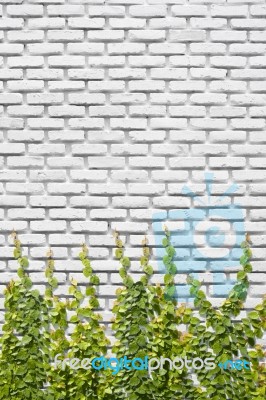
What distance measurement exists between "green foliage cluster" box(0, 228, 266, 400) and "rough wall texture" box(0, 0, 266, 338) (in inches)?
2.6

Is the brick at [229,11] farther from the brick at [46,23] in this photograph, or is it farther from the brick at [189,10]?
the brick at [46,23]

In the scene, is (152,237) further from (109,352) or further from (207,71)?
(207,71)

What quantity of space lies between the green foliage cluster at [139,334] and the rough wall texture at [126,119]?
0.07m

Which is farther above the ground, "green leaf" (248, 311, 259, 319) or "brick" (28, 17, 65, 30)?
"brick" (28, 17, 65, 30)

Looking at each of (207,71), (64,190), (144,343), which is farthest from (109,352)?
(207,71)

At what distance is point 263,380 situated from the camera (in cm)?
337

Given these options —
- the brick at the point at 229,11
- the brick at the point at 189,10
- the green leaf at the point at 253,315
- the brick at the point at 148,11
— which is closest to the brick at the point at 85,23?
the brick at the point at 148,11

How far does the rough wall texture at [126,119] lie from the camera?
3322mm

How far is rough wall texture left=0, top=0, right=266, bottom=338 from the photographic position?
3322 millimetres

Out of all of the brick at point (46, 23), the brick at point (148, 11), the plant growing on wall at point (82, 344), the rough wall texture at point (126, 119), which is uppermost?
the brick at point (148, 11)

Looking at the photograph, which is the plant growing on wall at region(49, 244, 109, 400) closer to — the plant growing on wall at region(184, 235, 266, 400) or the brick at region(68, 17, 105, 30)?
the plant growing on wall at region(184, 235, 266, 400)

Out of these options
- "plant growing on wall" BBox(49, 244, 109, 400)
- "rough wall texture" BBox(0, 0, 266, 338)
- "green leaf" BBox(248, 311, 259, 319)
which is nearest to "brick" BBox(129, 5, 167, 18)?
"rough wall texture" BBox(0, 0, 266, 338)

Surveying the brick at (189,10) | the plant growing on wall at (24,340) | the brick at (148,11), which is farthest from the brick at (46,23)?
the plant growing on wall at (24,340)

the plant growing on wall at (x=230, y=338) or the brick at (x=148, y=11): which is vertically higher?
the brick at (x=148, y=11)
